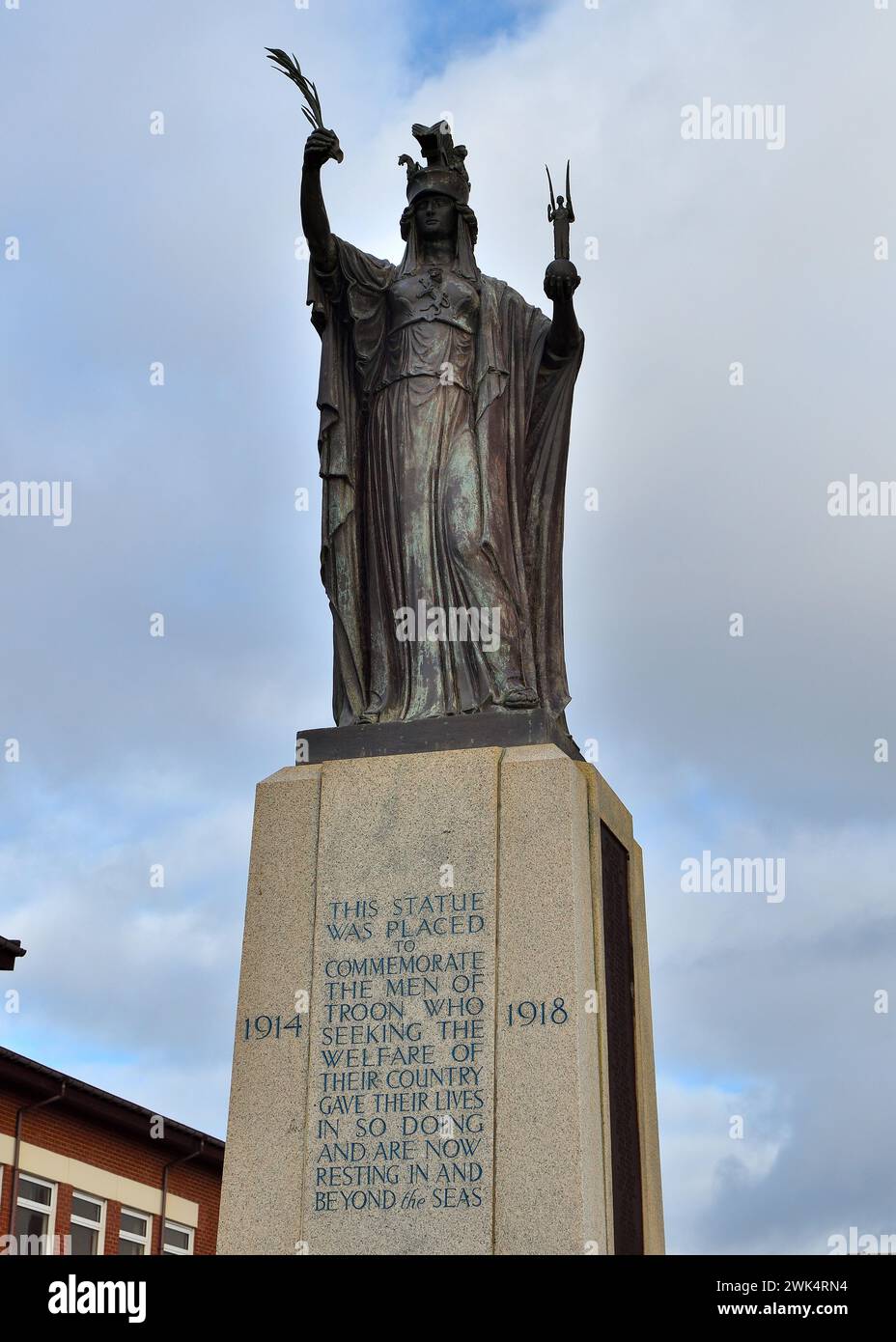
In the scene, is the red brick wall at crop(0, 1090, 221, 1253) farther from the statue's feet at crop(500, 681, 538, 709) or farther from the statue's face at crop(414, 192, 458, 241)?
the statue's face at crop(414, 192, 458, 241)

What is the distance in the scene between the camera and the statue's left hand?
13.4 metres

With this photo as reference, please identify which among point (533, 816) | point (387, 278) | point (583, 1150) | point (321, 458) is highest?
point (387, 278)

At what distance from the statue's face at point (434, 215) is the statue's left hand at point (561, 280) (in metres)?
1.10

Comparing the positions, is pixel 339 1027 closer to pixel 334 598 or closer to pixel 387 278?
pixel 334 598

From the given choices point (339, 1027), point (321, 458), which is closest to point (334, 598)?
point (321, 458)

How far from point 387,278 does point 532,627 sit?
286 cm

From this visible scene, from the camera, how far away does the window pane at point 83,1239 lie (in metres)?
34.9

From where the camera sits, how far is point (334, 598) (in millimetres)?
13680

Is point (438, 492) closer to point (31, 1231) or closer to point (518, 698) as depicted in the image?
point (518, 698)

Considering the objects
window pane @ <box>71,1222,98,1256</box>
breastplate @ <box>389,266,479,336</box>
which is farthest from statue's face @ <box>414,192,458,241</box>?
window pane @ <box>71,1222,98,1256</box>

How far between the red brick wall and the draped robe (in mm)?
22020

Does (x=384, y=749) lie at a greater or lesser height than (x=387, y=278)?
lesser
